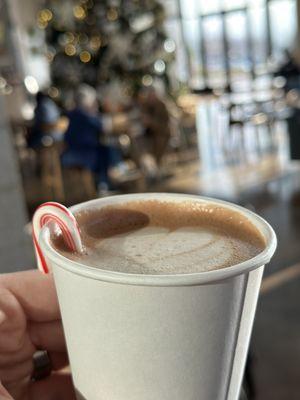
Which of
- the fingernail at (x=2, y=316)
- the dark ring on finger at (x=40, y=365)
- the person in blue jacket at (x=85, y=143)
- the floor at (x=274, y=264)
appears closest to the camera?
the fingernail at (x=2, y=316)

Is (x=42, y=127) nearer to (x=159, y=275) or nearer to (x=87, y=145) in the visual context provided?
(x=87, y=145)

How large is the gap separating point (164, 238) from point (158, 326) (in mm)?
158

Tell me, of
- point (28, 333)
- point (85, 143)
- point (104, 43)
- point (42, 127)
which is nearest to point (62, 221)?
point (28, 333)

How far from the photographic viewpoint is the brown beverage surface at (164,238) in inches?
25.1

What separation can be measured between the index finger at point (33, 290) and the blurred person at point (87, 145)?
16.7ft

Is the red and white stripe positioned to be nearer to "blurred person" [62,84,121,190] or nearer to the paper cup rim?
the paper cup rim

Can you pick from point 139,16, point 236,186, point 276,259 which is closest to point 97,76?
point 139,16

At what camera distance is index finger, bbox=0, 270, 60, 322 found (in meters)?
0.78

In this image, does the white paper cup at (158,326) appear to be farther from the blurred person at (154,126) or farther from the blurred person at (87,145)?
the blurred person at (154,126)

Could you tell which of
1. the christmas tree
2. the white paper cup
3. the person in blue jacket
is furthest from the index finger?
the christmas tree

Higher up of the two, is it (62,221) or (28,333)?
(62,221)

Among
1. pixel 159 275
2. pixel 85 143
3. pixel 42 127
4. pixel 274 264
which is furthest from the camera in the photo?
pixel 42 127

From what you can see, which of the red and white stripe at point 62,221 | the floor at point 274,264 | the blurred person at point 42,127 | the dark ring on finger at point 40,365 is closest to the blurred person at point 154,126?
the floor at point 274,264

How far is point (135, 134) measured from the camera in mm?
6969
